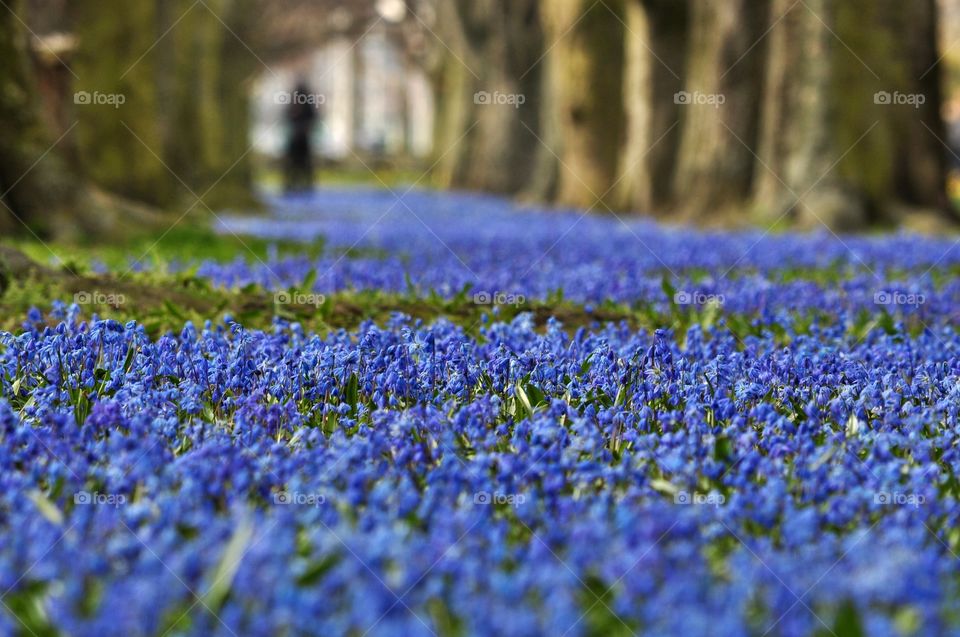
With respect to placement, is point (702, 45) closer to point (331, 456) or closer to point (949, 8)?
point (331, 456)

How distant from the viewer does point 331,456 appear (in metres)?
3.37

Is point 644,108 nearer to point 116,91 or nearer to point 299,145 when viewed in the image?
point 116,91

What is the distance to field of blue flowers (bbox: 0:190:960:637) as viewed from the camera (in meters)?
2.36

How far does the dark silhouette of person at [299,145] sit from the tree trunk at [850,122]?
17.2 metres

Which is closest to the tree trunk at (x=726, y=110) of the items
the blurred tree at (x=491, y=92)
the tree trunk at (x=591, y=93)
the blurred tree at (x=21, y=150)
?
the tree trunk at (x=591, y=93)

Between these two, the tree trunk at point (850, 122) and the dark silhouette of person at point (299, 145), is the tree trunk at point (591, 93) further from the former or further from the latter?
the dark silhouette of person at point (299, 145)

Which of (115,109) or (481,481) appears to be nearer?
(481,481)

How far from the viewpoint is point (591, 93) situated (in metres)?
20.4

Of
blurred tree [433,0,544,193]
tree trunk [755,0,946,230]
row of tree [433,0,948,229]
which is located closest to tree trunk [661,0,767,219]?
row of tree [433,0,948,229]

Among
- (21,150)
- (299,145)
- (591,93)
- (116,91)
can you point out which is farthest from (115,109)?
(299,145)

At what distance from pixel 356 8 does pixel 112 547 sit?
5055 cm

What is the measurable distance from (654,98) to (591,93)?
2769mm

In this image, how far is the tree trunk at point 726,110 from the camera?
49.3ft

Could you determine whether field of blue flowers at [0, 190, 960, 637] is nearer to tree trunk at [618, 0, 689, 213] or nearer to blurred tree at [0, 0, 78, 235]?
blurred tree at [0, 0, 78, 235]
